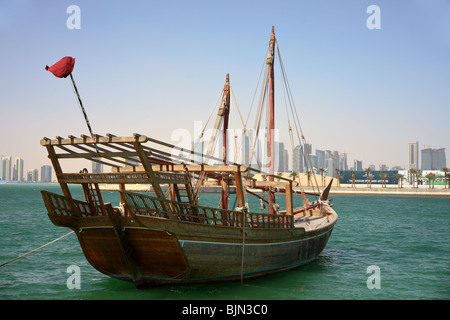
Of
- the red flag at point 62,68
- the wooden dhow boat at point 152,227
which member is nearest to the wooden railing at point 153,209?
the wooden dhow boat at point 152,227

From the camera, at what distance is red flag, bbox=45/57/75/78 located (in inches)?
479

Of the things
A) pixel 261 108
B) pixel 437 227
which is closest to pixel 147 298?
pixel 261 108

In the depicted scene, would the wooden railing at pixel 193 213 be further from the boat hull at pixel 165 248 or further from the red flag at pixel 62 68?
the red flag at pixel 62 68

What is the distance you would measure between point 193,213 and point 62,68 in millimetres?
6493

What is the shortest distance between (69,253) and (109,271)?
10038 mm

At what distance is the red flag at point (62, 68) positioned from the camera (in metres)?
12.2

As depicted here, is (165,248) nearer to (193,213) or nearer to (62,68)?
(193,213)

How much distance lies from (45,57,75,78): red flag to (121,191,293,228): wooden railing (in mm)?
4082

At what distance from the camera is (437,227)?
40562mm
